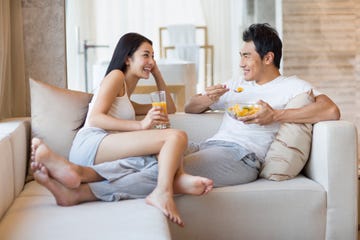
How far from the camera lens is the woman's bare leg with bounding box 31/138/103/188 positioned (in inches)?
95.6

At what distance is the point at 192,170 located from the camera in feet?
9.34

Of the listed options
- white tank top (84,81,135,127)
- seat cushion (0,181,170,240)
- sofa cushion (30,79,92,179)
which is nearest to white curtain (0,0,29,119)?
sofa cushion (30,79,92,179)

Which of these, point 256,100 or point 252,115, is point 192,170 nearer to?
point 252,115

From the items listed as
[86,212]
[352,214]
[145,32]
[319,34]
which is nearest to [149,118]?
[86,212]

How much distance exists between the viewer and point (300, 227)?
9.21 ft

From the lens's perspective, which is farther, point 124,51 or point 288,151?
point 124,51

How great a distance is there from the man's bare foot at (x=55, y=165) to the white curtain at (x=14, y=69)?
3.87 ft

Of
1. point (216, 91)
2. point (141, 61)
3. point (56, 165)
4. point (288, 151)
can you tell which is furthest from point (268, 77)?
point (56, 165)

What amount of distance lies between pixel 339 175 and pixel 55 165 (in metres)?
1.21

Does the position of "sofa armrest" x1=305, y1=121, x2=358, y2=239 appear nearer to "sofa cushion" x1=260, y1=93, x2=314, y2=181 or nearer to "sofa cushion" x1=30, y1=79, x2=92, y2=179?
"sofa cushion" x1=260, y1=93, x2=314, y2=181

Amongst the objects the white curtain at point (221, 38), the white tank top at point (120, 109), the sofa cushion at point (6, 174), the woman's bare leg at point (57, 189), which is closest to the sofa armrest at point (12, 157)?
the sofa cushion at point (6, 174)

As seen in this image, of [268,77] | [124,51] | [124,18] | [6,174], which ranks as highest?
[124,18]

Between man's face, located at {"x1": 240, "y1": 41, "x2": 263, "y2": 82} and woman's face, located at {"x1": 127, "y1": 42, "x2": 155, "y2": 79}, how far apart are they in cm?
46

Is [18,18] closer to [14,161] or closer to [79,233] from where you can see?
[14,161]
